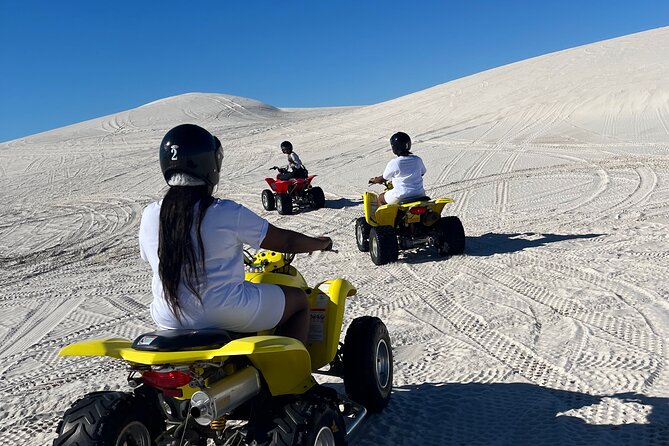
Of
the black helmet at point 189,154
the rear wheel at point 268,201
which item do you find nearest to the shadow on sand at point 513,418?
the black helmet at point 189,154

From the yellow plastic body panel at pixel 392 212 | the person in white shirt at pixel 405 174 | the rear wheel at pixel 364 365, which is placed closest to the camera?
the rear wheel at pixel 364 365

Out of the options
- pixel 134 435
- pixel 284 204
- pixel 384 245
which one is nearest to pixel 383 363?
pixel 134 435

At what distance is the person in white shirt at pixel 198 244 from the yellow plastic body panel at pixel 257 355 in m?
0.20

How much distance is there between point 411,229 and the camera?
8656mm

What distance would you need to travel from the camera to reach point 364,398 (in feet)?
12.5

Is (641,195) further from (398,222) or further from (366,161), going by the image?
(366,161)

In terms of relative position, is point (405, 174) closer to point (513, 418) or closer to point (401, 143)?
point (401, 143)

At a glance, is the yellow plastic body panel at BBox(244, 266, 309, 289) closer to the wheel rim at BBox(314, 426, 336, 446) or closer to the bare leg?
the bare leg

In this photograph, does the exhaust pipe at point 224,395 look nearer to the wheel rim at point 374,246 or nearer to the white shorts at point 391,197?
the wheel rim at point 374,246

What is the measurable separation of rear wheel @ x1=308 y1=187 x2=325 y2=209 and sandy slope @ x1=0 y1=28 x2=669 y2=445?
0.45 m

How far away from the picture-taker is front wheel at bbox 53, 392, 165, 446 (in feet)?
8.72

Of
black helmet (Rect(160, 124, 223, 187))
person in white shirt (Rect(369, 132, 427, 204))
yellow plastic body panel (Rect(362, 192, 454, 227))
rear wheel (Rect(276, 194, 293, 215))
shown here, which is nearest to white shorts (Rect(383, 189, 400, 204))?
person in white shirt (Rect(369, 132, 427, 204))

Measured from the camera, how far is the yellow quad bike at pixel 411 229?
27.0 feet

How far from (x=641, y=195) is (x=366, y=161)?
10.5 meters
